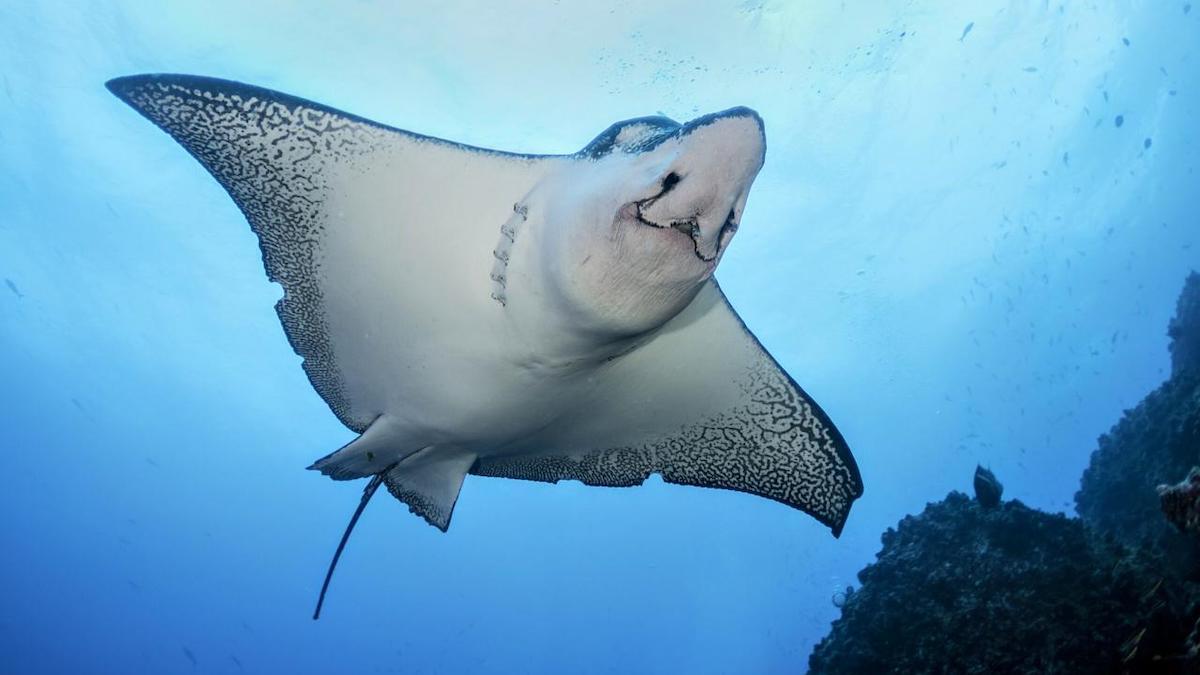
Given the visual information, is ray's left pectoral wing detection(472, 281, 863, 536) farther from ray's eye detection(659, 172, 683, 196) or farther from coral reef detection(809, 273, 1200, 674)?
coral reef detection(809, 273, 1200, 674)

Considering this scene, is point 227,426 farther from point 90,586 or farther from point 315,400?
point 90,586

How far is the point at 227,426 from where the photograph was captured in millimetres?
33750

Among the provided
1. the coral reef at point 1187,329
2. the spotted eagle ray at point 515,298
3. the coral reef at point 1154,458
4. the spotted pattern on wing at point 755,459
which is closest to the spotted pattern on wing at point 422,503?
the spotted eagle ray at point 515,298

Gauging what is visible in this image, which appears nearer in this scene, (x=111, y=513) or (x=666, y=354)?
(x=666, y=354)

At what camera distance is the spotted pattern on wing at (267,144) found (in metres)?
2.80

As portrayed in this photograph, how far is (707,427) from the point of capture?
3.94 meters

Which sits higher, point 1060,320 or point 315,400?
point 1060,320

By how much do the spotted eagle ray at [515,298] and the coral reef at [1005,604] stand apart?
4933mm

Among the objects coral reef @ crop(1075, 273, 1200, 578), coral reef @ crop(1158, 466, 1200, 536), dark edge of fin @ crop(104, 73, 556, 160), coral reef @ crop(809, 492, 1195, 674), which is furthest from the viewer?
coral reef @ crop(1075, 273, 1200, 578)

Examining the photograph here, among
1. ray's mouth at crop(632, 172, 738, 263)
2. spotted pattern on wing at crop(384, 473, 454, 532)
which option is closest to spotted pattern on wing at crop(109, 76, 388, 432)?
ray's mouth at crop(632, 172, 738, 263)

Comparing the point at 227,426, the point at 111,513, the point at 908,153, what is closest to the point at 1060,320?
the point at 908,153

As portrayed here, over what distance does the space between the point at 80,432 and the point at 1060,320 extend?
5428 cm

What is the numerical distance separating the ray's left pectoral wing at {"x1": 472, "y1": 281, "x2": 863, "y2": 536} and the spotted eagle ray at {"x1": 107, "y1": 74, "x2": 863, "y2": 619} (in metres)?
0.01

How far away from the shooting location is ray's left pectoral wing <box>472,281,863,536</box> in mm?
3381
